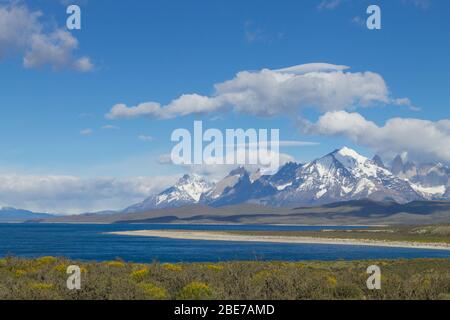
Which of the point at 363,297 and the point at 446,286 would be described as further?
the point at 446,286

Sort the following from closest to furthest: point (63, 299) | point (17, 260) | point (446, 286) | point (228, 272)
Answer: point (63, 299)
point (446, 286)
point (228, 272)
point (17, 260)

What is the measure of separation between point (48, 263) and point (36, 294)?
22.6 m

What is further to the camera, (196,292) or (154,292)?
(154,292)

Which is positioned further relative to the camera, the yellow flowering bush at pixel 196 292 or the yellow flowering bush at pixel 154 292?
the yellow flowering bush at pixel 154 292

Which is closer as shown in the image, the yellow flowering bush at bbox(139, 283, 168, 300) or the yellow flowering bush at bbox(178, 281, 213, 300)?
the yellow flowering bush at bbox(178, 281, 213, 300)

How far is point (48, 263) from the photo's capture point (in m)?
47.8

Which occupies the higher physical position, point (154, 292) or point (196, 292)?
point (196, 292)
